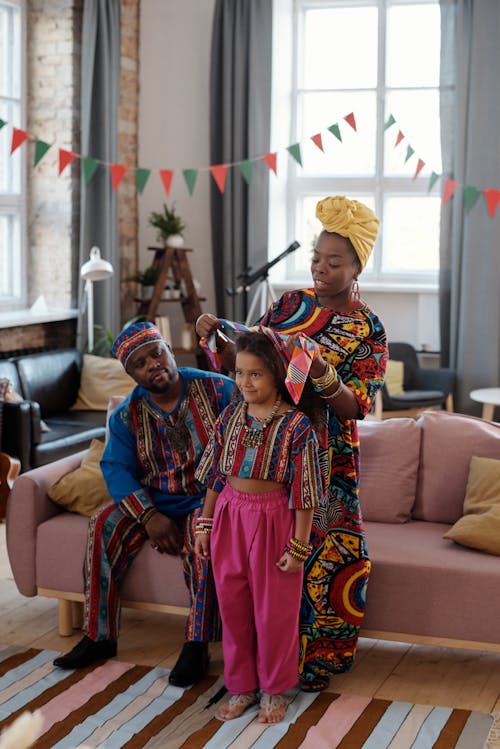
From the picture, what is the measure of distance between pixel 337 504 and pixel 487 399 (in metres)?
3.36

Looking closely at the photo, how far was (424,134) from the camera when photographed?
22.4 feet

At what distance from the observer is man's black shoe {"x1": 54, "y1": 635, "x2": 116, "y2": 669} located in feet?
9.61

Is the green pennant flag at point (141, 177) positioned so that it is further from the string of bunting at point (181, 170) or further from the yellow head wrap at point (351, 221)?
the yellow head wrap at point (351, 221)

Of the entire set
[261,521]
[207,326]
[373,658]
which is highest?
[207,326]

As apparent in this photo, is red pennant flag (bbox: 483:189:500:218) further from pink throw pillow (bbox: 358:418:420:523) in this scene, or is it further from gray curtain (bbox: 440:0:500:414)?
pink throw pillow (bbox: 358:418:420:523)

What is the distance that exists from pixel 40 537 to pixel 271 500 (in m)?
0.95

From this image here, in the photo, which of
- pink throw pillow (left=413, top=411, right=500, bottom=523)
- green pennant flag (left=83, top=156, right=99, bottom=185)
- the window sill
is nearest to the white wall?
green pennant flag (left=83, top=156, right=99, bottom=185)

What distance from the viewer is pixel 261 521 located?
2582 mm

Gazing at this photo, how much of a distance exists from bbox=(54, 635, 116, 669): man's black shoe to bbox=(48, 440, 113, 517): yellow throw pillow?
0.42m

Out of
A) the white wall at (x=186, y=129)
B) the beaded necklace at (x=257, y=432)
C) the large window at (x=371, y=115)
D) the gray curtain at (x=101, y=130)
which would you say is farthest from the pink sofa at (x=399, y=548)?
the large window at (x=371, y=115)

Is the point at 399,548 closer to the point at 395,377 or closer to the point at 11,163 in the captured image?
the point at 395,377

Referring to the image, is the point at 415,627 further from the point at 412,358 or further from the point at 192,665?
the point at 412,358

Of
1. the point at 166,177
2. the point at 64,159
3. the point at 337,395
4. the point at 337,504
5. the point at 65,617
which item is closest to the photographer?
the point at 337,395

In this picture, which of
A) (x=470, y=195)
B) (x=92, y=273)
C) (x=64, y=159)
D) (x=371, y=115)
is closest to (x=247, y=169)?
(x=371, y=115)
